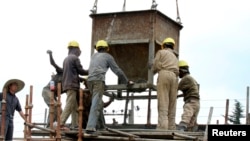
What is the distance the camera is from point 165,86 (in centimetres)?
1589

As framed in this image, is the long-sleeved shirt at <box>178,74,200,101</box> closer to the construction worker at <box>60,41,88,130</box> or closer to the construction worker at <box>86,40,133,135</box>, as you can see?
the construction worker at <box>86,40,133,135</box>

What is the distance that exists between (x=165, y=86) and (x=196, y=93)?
166 centimetres

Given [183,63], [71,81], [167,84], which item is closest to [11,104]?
[71,81]

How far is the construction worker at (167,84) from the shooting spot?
1580 centimetres

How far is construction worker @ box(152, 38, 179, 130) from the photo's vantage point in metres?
15.8

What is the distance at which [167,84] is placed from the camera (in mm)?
15891

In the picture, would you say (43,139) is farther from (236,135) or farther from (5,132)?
(236,135)

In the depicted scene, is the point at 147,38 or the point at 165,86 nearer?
the point at 165,86

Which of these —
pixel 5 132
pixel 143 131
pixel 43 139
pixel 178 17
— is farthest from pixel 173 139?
pixel 178 17

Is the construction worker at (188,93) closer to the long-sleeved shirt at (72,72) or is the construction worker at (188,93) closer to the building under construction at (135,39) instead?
the building under construction at (135,39)

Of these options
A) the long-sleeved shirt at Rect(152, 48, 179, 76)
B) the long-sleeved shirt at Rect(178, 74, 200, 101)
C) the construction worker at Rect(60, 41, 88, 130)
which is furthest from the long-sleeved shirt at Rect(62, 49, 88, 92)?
the long-sleeved shirt at Rect(178, 74, 200, 101)

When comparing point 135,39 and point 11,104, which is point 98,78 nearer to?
point 11,104

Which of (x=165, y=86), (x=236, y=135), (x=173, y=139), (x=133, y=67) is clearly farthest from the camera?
(x=133, y=67)

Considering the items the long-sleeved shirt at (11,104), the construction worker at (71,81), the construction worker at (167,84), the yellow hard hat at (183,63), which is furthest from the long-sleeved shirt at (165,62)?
the long-sleeved shirt at (11,104)
